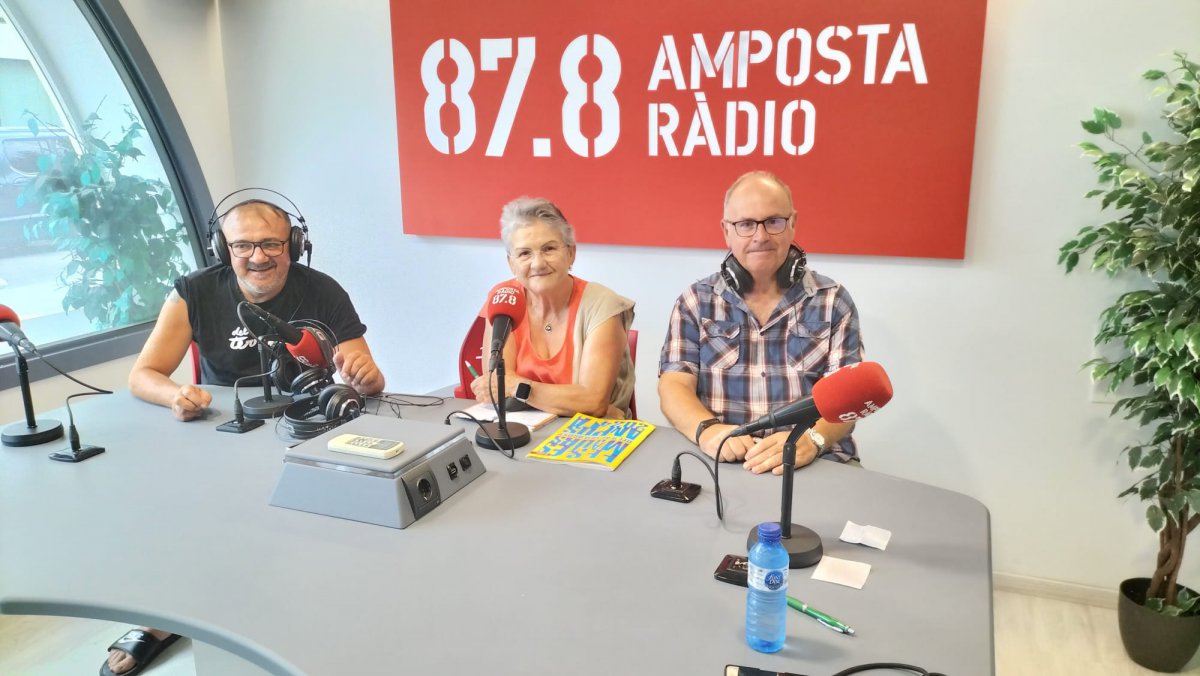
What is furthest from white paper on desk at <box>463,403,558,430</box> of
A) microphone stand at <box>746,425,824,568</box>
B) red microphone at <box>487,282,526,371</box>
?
microphone stand at <box>746,425,824,568</box>

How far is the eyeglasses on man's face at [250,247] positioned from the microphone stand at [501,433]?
3.23 ft

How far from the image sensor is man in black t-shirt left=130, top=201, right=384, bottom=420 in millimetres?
2328

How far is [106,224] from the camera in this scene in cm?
348

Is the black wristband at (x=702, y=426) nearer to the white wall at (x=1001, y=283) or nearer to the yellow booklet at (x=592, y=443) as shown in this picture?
the yellow booklet at (x=592, y=443)

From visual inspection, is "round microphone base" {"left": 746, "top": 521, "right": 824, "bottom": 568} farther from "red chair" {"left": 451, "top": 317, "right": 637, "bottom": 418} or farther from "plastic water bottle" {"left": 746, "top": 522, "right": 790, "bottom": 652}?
"red chair" {"left": 451, "top": 317, "right": 637, "bottom": 418}

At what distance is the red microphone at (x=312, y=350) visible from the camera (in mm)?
2078

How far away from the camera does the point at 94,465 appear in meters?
1.79

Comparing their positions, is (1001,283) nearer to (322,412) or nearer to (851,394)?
(851,394)

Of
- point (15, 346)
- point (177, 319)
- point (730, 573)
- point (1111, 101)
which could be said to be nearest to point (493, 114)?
point (177, 319)

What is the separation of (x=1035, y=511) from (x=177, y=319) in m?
3.00

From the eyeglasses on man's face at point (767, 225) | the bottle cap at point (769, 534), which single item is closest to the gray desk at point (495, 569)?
the bottle cap at point (769, 534)

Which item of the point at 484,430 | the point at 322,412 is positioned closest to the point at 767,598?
the point at 484,430

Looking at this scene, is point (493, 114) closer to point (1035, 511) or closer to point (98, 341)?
point (98, 341)

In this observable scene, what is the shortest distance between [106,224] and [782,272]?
3.07 m
